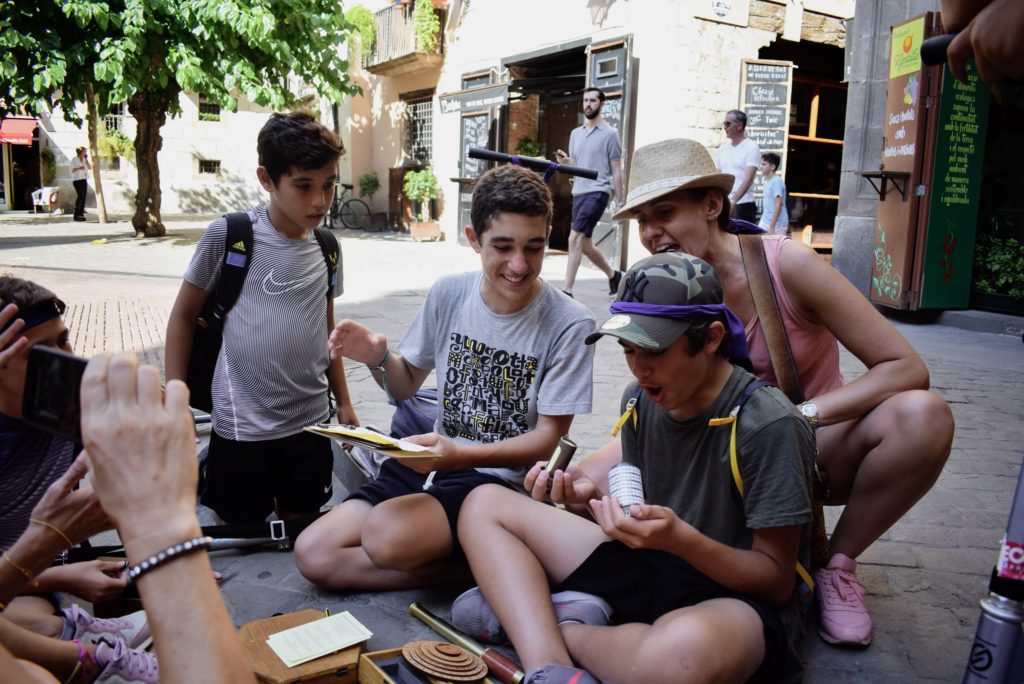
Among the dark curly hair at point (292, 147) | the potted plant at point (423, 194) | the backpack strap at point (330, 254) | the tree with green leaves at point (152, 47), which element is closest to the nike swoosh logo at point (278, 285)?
the backpack strap at point (330, 254)

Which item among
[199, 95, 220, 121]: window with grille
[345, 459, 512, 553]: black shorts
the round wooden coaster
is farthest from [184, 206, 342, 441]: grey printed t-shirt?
[199, 95, 220, 121]: window with grille

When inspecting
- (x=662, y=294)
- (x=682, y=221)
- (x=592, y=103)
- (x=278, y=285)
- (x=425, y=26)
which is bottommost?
(x=278, y=285)

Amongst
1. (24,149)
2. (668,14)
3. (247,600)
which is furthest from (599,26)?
(24,149)

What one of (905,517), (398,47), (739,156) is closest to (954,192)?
(739,156)

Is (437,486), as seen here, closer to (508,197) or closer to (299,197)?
(508,197)

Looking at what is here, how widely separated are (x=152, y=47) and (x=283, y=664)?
13226 millimetres

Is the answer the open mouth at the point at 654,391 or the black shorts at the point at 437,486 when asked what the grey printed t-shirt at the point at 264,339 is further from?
the open mouth at the point at 654,391

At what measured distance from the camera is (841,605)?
2.45m

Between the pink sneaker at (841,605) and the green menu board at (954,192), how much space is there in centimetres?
640

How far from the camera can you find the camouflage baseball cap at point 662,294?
6.66ft

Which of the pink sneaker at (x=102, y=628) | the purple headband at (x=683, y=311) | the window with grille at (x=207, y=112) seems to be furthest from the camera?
the window with grille at (x=207, y=112)

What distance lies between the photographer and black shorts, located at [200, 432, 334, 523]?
312 cm

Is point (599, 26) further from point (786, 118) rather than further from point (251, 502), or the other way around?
point (251, 502)

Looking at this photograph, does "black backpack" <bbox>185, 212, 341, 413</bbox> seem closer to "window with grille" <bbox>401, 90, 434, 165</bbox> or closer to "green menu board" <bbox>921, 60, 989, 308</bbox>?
"green menu board" <bbox>921, 60, 989, 308</bbox>
